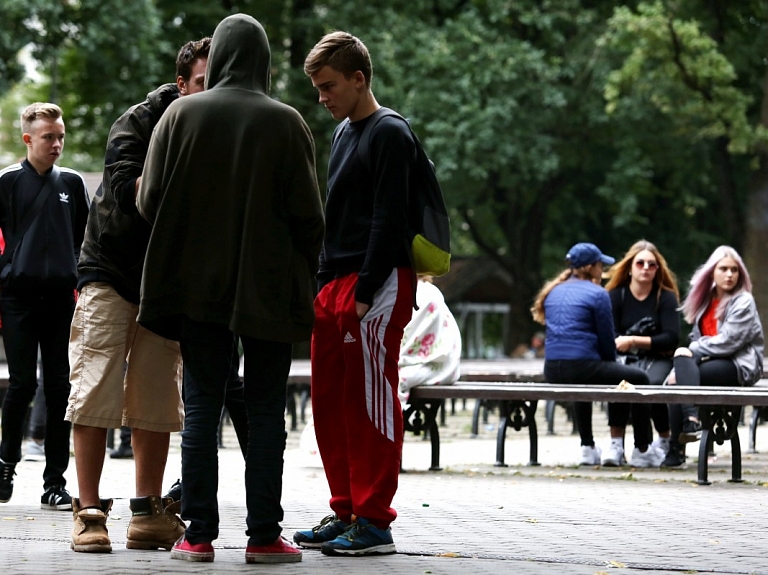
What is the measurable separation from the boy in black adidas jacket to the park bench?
137 inches

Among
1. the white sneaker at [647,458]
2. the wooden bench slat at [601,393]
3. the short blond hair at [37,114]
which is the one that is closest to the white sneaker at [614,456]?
the white sneaker at [647,458]

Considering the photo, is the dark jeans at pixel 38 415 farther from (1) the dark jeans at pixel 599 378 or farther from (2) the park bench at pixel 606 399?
(1) the dark jeans at pixel 599 378

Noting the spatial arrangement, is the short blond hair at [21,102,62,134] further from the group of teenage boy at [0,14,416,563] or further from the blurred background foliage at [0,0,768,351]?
the blurred background foliage at [0,0,768,351]

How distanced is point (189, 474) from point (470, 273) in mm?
40618

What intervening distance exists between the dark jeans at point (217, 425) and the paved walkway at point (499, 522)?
0.16 meters

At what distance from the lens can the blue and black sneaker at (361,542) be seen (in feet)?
18.2

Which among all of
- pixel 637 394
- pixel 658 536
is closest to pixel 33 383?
pixel 658 536

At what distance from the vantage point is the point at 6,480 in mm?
7672

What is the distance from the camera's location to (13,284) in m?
7.54

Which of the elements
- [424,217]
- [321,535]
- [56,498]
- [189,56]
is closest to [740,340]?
[56,498]

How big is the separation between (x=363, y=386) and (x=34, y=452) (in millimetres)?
6129

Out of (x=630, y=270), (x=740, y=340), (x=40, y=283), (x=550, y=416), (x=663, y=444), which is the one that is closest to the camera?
(x=40, y=283)

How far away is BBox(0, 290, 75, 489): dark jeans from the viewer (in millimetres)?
A: 7453

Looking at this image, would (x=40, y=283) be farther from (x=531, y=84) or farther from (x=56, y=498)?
(x=531, y=84)
